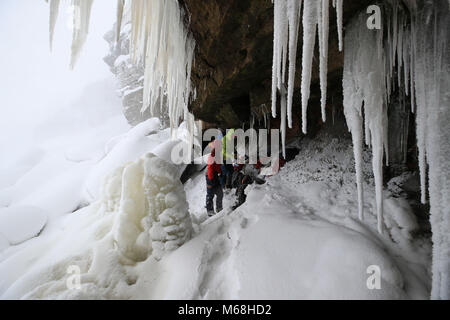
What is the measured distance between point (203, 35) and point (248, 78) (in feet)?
3.67

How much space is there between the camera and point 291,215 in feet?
7.93

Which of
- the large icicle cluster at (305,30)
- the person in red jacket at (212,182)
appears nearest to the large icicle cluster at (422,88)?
the large icicle cluster at (305,30)

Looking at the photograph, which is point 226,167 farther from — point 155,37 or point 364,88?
point 364,88

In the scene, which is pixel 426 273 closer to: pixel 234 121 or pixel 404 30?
pixel 404 30

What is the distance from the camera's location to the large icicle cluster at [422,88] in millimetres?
1307

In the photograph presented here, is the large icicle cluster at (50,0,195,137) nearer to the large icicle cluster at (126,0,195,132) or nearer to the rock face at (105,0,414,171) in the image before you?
the large icicle cluster at (126,0,195,132)

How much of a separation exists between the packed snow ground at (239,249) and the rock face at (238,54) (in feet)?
6.57

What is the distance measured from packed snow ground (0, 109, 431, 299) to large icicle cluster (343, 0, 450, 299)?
1.44 ft

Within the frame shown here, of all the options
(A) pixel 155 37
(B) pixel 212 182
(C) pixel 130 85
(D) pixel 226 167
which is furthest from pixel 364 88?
(C) pixel 130 85

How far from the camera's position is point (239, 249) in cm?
190

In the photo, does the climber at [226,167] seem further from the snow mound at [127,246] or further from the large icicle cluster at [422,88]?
the large icicle cluster at [422,88]

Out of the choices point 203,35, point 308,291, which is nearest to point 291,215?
point 308,291

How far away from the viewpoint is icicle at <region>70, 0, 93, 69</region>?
1492mm

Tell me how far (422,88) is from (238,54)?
229 centimetres
